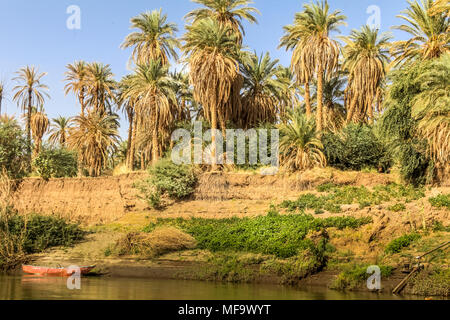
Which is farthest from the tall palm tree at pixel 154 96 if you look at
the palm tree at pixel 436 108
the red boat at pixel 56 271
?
the palm tree at pixel 436 108

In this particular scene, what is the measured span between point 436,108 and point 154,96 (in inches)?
769

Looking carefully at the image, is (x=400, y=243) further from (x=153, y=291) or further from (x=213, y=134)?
(x=213, y=134)

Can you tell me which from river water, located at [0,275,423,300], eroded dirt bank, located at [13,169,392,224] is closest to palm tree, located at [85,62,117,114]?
eroded dirt bank, located at [13,169,392,224]

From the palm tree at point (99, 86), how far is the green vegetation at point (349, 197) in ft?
77.6

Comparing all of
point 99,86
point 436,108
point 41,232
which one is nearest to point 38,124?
point 99,86

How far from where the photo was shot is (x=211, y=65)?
35.6 m

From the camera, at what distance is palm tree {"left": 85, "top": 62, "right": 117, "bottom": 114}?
155 feet

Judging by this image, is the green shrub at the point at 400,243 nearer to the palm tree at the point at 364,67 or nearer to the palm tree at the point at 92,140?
the palm tree at the point at 364,67

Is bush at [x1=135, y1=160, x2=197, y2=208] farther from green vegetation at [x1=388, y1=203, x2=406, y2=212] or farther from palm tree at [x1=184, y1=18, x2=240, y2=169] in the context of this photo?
green vegetation at [x1=388, y1=203, x2=406, y2=212]

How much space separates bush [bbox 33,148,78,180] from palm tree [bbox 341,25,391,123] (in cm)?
2299

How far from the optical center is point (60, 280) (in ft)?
79.0

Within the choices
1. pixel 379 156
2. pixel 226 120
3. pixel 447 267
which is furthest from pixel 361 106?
pixel 447 267

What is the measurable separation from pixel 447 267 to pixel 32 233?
2057 cm
